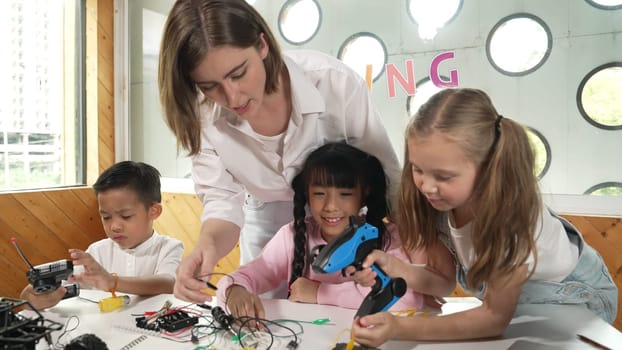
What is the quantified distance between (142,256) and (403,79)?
5.04 feet

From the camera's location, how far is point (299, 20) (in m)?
2.74

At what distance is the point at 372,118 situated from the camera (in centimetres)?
125

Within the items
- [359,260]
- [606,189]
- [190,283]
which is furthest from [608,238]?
[190,283]

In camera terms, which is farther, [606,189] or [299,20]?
[299,20]

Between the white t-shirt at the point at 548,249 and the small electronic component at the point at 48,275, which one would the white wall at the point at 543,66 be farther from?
the small electronic component at the point at 48,275

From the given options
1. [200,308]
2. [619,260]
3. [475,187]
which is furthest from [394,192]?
[619,260]

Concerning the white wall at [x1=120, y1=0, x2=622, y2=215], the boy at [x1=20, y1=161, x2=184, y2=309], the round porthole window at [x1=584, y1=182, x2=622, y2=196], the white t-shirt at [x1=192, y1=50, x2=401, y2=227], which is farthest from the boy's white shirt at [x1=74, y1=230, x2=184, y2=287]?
the round porthole window at [x1=584, y1=182, x2=622, y2=196]

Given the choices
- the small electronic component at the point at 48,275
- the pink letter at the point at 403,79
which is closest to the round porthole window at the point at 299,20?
the pink letter at the point at 403,79

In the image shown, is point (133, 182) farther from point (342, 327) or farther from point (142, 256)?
point (342, 327)

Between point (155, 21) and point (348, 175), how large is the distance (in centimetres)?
260

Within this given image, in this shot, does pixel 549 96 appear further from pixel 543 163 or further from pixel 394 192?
pixel 394 192

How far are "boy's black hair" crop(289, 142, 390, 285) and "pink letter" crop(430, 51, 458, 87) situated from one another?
1.21 m

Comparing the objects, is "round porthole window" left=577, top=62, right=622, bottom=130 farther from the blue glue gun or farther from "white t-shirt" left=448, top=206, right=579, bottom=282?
the blue glue gun

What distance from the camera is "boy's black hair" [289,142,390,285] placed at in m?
1.21
